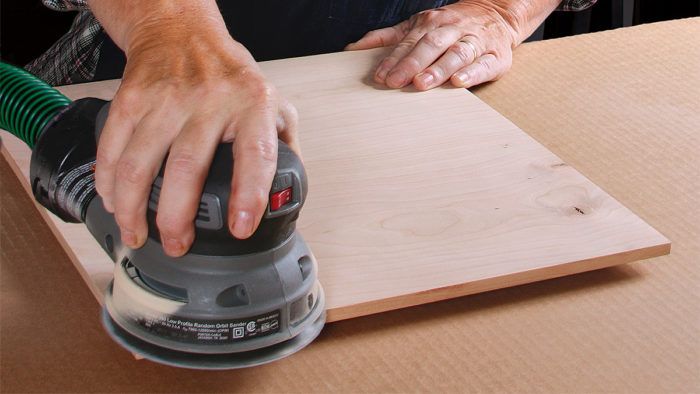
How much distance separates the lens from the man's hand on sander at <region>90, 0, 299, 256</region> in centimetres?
77

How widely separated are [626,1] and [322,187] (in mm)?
1749

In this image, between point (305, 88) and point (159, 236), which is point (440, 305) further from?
point (305, 88)

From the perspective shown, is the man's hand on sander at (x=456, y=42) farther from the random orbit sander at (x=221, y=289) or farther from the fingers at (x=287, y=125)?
the random orbit sander at (x=221, y=289)

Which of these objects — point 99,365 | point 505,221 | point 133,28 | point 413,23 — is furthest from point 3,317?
point 413,23

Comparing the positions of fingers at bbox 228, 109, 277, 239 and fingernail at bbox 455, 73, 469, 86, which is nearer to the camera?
fingers at bbox 228, 109, 277, 239

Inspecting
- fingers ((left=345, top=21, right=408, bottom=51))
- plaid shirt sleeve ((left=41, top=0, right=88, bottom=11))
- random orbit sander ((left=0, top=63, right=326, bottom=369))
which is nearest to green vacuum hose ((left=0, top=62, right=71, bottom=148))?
random orbit sander ((left=0, top=63, right=326, bottom=369))

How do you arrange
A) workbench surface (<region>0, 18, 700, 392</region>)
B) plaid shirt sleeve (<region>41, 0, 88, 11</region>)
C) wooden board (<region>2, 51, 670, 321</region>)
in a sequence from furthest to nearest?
plaid shirt sleeve (<region>41, 0, 88, 11</region>)
wooden board (<region>2, 51, 670, 321</region>)
workbench surface (<region>0, 18, 700, 392</region>)

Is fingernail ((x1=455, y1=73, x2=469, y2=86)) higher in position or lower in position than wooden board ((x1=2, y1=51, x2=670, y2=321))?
lower

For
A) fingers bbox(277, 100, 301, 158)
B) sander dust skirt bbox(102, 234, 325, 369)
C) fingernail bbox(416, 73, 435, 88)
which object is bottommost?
fingernail bbox(416, 73, 435, 88)

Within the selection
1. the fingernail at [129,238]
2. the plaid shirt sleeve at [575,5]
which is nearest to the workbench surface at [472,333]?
the fingernail at [129,238]

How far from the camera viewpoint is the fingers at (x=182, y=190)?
30.4 inches

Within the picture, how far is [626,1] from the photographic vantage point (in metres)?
2.63

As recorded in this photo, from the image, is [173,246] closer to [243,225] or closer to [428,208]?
[243,225]

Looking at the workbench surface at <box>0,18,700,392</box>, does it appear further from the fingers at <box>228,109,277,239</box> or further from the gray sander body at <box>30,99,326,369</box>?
the fingers at <box>228,109,277,239</box>
